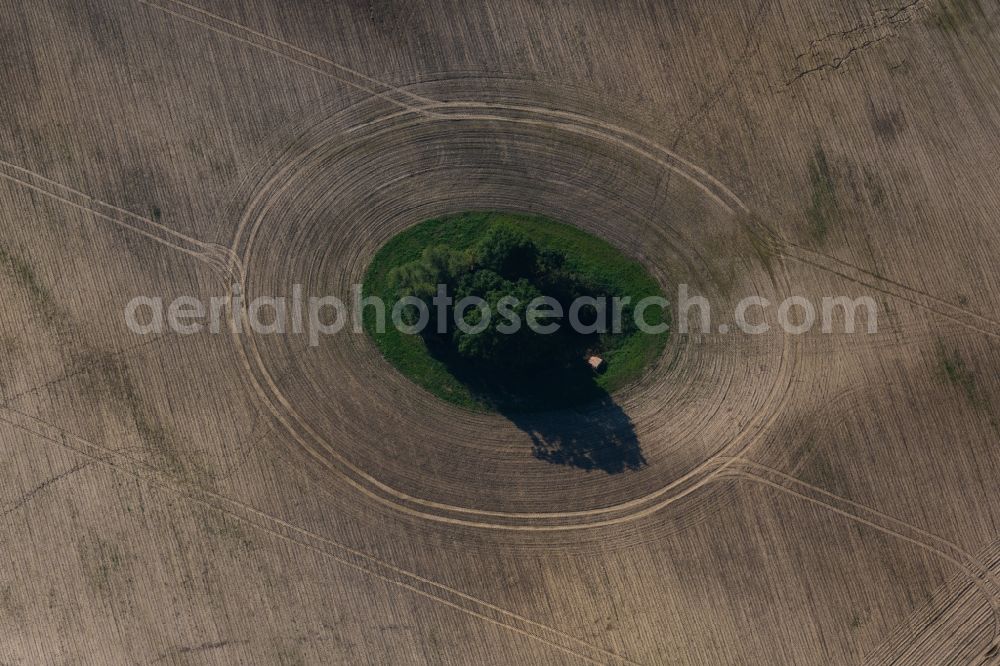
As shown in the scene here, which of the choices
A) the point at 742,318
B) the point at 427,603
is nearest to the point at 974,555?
the point at 742,318

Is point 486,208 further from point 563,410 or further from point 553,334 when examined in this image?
point 563,410

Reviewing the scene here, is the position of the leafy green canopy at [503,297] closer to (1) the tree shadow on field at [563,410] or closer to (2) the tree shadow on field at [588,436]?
(1) the tree shadow on field at [563,410]

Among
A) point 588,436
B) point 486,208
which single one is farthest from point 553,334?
point 486,208

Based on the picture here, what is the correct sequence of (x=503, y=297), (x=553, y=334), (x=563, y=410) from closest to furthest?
(x=503, y=297), (x=553, y=334), (x=563, y=410)

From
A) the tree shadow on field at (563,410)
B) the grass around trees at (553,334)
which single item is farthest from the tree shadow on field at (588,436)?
the grass around trees at (553,334)

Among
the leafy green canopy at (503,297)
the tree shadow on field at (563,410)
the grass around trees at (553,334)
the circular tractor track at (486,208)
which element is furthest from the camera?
the circular tractor track at (486,208)

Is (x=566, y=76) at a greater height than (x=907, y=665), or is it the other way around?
(x=566, y=76)

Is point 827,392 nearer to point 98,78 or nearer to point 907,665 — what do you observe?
point 907,665

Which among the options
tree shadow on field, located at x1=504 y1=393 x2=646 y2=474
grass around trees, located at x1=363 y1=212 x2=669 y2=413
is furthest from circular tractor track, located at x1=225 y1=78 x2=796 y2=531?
grass around trees, located at x1=363 y1=212 x2=669 y2=413
